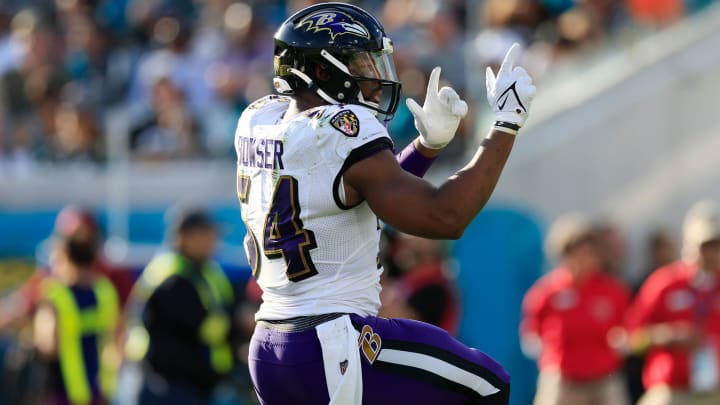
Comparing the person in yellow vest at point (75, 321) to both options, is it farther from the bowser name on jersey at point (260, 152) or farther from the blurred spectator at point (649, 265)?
the bowser name on jersey at point (260, 152)

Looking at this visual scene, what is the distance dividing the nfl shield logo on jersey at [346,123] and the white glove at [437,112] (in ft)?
0.68

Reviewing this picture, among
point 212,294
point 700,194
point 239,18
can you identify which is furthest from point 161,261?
point 700,194

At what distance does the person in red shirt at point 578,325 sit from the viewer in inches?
380

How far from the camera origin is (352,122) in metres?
4.33

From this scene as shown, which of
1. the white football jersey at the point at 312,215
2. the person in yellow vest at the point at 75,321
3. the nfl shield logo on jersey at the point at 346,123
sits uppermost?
the nfl shield logo on jersey at the point at 346,123

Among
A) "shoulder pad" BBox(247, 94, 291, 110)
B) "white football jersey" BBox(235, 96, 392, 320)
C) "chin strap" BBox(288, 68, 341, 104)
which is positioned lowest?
"white football jersey" BBox(235, 96, 392, 320)

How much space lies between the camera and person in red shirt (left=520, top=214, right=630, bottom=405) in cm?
966

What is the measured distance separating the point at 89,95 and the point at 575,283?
18.7ft

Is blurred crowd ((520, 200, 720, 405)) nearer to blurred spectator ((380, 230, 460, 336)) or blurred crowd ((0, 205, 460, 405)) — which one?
blurred crowd ((0, 205, 460, 405))

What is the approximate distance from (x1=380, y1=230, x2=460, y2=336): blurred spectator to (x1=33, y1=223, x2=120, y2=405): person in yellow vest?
2.23m

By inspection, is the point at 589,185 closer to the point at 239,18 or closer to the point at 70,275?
the point at 239,18

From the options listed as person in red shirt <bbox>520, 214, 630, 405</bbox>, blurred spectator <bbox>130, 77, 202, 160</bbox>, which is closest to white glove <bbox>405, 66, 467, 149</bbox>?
person in red shirt <bbox>520, 214, 630, 405</bbox>

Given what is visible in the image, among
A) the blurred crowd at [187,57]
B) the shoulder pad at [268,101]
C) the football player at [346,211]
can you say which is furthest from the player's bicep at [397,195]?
the blurred crowd at [187,57]

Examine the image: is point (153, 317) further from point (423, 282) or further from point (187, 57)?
point (187, 57)
